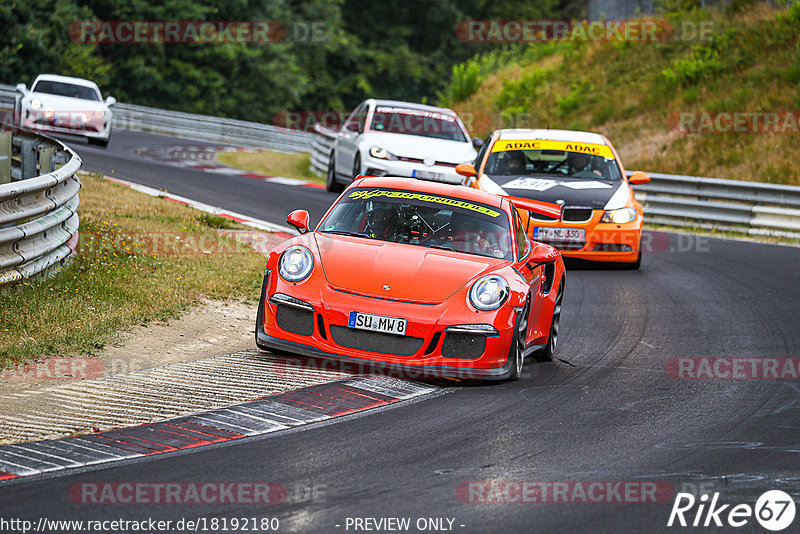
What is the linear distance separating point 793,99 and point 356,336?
21.4 m

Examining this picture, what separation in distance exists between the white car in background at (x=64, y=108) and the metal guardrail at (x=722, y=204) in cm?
1172

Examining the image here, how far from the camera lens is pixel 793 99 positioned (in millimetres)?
26172

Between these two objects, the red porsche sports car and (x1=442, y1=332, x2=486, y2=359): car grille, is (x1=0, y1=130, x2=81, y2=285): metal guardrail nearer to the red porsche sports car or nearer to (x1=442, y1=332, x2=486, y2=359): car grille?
A: the red porsche sports car

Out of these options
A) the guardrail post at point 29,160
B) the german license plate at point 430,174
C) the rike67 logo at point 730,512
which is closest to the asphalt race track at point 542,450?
the rike67 logo at point 730,512

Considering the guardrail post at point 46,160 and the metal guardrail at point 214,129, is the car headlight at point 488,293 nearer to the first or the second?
the guardrail post at point 46,160

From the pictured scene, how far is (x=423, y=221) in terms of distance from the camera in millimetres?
8680

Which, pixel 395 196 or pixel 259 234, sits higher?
pixel 395 196

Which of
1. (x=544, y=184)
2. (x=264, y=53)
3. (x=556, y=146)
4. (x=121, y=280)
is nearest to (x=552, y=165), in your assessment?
(x=556, y=146)

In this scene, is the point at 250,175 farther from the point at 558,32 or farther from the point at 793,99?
the point at 558,32

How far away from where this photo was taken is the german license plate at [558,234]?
44.9ft

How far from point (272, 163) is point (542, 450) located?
975 inches

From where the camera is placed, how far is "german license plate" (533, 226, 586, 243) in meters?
13.7

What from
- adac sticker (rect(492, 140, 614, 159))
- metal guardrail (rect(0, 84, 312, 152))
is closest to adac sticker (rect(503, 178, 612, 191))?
adac sticker (rect(492, 140, 614, 159))

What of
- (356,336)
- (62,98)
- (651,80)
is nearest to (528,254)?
(356,336)
